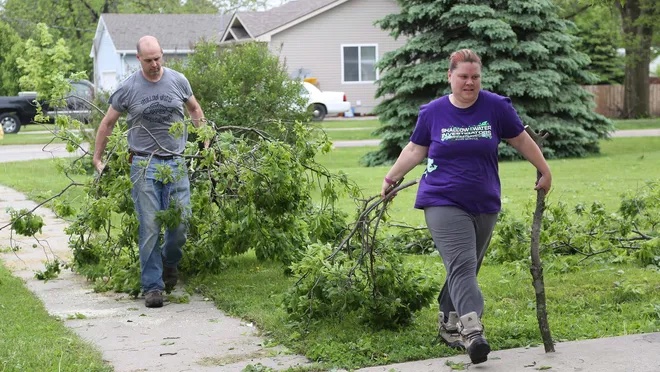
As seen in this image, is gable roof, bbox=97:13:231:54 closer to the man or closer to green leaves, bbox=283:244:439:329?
the man

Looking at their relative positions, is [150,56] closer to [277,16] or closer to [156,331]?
[156,331]

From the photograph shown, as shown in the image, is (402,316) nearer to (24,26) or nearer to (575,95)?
(575,95)

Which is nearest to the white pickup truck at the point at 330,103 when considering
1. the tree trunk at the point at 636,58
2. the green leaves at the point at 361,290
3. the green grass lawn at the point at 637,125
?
the tree trunk at the point at 636,58

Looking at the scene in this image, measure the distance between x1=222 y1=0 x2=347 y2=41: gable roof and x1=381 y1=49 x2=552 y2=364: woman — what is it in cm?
3700

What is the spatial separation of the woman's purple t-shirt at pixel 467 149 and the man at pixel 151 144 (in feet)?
8.41

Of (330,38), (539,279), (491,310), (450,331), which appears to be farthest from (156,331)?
(330,38)

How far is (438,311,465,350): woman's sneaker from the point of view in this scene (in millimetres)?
6145

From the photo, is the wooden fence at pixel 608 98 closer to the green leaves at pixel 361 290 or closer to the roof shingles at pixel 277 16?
the roof shingles at pixel 277 16

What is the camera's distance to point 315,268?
6.73 m

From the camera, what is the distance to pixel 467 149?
5812 mm

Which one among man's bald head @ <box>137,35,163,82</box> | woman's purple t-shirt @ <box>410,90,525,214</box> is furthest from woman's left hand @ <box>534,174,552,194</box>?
man's bald head @ <box>137,35,163,82</box>

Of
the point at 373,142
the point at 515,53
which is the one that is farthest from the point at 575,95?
the point at 373,142

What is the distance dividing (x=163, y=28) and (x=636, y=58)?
24.9m

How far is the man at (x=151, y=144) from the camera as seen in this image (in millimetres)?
7836
